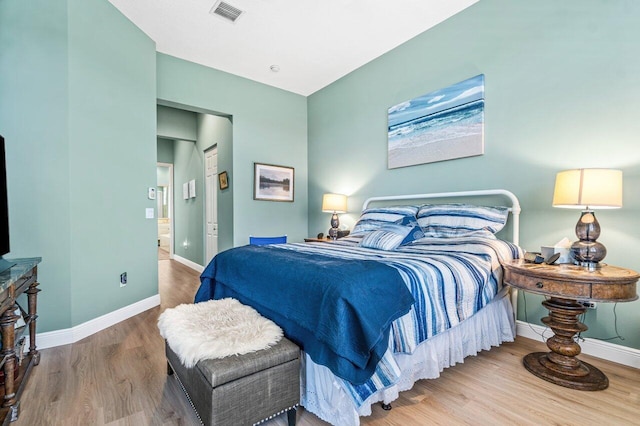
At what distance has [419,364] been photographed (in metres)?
1.69

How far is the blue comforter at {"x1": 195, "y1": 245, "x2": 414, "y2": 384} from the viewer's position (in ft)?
4.20

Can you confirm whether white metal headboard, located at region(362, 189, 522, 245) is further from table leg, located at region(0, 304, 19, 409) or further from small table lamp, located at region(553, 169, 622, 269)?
table leg, located at region(0, 304, 19, 409)

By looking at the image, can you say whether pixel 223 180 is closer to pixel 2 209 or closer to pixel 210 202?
pixel 210 202

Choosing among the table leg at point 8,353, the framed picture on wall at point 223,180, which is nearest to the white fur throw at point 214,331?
the table leg at point 8,353

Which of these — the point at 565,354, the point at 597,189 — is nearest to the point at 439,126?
the point at 597,189

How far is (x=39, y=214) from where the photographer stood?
7.63 ft

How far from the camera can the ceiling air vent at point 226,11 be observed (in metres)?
2.82

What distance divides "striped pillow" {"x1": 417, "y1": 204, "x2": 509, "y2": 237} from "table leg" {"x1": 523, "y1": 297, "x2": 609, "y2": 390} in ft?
2.24

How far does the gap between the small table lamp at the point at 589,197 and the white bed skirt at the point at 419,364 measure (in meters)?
0.67

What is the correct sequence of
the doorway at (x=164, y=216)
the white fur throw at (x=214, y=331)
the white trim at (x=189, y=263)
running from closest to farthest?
the white fur throw at (x=214, y=331) → the white trim at (x=189, y=263) → the doorway at (x=164, y=216)

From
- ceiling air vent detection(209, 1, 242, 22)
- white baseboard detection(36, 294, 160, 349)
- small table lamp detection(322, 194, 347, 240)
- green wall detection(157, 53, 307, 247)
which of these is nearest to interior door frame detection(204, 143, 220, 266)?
green wall detection(157, 53, 307, 247)

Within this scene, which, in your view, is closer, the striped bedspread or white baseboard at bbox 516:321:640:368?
the striped bedspread

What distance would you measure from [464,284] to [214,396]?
1.47 metres

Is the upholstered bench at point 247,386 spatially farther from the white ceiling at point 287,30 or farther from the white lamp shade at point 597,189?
the white ceiling at point 287,30
